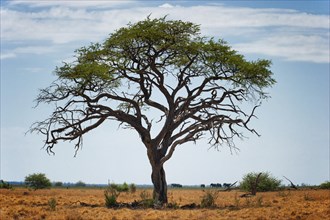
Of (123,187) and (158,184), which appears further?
(123,187)

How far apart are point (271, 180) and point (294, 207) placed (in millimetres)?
24245

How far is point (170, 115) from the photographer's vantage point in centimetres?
3434

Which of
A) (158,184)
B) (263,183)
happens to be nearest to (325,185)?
(263,183)

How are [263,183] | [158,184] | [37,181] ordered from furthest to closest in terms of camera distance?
[37,181] → [263,183] → [158,184]

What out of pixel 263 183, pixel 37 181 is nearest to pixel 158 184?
pixel 263 183

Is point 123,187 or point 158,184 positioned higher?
point 123,187

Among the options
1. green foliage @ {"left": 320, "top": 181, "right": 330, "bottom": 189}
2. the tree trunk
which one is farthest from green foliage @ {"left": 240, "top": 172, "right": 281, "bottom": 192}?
the tree trunk

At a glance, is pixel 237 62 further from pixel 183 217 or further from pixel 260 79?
pixel 183 217

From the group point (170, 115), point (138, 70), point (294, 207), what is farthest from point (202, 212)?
point (138, 70)

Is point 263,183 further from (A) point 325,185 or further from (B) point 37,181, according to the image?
(B) point 37,181

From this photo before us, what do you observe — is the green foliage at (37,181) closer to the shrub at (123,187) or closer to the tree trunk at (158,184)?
the shrub at (123,187)

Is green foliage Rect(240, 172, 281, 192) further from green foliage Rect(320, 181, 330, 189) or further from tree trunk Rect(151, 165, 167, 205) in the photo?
tree trunk Rect(151, 165, 167, 205)

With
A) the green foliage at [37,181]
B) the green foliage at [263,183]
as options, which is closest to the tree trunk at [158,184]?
the green foliage at [263,183]

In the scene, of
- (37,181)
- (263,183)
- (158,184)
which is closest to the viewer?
(158,184)
